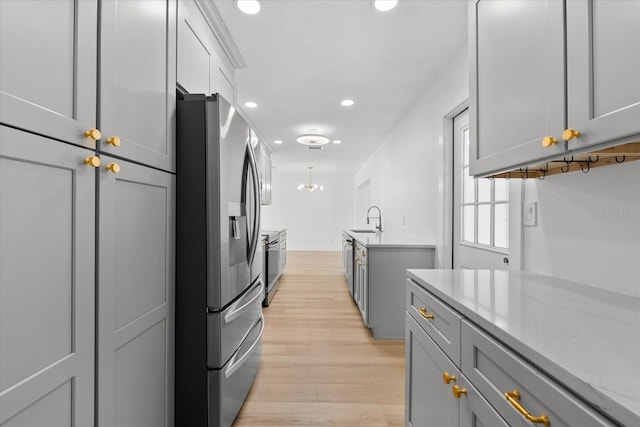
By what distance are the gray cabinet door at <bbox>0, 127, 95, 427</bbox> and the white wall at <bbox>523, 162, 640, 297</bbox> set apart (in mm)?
1819

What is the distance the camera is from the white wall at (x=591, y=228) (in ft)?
3.54

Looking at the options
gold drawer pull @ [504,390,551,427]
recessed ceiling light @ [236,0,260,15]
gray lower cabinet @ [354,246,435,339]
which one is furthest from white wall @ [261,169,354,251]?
gold drawer pull @ [504,390,551,427]

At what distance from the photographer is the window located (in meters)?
2.06

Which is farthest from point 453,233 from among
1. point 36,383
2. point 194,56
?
point 36,383

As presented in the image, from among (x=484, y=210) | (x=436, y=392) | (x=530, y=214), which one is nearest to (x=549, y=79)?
(x=530, y=214)

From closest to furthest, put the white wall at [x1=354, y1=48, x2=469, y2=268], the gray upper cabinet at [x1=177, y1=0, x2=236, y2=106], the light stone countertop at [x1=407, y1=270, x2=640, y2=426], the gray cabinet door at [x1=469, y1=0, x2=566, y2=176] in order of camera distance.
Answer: the light stone countertop at [x1=407, y1=270, x2=640, y2=426], the gray cabinet door at [x1=469, y1=0, x2=566, y2=176], the gray upper cabinet at [x1=177, y1=0, x2=236, y2=106], the white wall at [x1=354, y1=48, x2=469, y2=268]

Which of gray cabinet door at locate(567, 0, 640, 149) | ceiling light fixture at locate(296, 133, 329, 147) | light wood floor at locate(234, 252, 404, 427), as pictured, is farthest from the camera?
ceiling light fixture at locate(296, 133, 329, 147)

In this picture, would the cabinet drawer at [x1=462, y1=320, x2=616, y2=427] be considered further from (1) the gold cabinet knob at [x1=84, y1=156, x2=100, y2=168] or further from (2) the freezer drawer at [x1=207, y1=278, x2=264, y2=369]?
(1) the gold cabinet knob at [x1=84, y1=156, x2=100, y2=168]

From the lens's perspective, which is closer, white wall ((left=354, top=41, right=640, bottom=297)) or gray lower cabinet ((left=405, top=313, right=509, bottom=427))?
gray lower cabinet ((left=405, top=313, right=509, bottom=427))

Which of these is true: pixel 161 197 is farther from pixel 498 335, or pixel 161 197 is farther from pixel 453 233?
pixel 453 233

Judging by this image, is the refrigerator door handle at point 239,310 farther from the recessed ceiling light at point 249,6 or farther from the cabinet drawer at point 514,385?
the recessed ceiling light at point 249,6

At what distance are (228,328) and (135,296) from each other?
555 mm

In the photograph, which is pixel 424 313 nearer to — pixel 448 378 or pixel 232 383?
pixel 448 378

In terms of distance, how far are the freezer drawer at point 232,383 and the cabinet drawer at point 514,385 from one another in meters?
1.15
